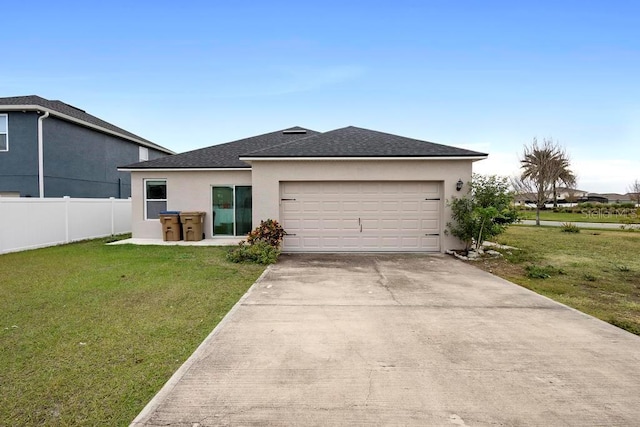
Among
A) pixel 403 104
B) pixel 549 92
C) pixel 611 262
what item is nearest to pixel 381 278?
pixel 611 262

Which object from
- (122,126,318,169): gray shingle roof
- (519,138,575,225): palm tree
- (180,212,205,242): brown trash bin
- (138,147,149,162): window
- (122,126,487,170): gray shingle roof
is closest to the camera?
(122,126,487,170): gray shingle roof

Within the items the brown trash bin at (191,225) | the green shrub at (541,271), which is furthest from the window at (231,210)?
the green shrub at (541,271)

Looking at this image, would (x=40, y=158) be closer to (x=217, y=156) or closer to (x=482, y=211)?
(x=217, y=156)

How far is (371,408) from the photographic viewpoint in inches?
103

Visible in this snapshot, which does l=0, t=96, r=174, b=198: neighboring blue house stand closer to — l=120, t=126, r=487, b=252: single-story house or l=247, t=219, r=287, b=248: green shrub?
l=120, t=126, r=487, b=252: single-story house

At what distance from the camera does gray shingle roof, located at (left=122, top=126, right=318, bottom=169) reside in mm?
12508

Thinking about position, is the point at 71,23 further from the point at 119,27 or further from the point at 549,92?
the point at 549,92

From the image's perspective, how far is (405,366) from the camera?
3.30 m

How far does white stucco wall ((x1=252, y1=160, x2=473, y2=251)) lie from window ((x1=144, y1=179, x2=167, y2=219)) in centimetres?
487

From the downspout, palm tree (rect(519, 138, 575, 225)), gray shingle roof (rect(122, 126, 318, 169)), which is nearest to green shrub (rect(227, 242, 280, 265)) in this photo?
gray shingle roof (rect(122, 126, 318, 169))

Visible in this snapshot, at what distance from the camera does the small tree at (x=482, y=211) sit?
374 inches

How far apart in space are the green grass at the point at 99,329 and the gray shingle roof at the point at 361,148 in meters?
4.03

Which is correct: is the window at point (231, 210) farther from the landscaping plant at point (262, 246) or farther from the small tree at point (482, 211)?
the small tree at point (482, 211)

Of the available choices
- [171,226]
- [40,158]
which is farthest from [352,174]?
[40,158]
